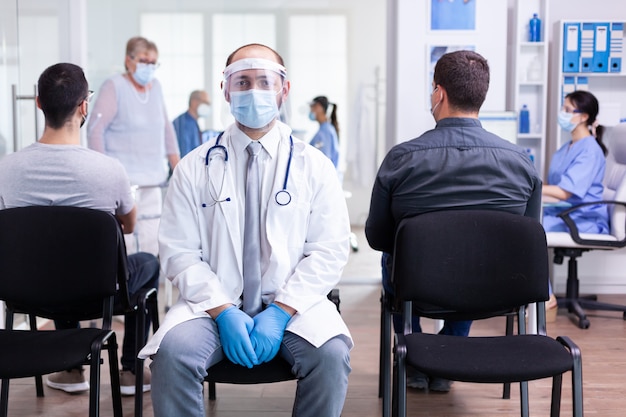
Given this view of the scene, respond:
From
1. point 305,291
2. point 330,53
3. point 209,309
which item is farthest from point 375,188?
point 330,53

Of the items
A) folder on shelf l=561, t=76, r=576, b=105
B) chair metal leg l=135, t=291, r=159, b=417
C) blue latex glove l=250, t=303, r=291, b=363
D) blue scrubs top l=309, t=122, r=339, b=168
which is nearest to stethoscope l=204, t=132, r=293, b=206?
blue latex glove l=250, t=303, r=291, b=363

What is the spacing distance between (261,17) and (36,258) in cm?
294

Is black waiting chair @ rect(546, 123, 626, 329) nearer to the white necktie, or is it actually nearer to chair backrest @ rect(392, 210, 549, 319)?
chair backrest @ rect(392, 210, 549, 319)

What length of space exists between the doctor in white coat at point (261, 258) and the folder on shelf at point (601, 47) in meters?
3.08

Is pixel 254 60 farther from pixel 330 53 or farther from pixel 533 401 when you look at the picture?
pixel 330 53

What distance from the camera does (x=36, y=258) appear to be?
92.8 inches

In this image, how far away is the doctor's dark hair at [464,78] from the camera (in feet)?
8.20

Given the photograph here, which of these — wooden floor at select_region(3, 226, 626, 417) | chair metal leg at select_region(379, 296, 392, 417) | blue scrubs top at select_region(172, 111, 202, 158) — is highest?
blue scrubs top at select_region(172, 111, 202, 158)

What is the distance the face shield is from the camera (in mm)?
2240

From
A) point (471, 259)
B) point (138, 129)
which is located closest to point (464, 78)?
point (471, 259)

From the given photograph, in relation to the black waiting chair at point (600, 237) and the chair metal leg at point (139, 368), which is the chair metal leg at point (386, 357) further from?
the black waiting chair at point (600, 237)

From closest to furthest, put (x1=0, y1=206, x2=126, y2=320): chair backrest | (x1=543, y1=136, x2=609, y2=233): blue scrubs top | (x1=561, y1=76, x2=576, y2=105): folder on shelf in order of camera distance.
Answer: (x1=0, y1=206, x2=126, y2=320): chair backrest < (x1=543, y1=136, x2=609, y2=233): blue scrubs top < (x1=561, y1=76, x2=576, y2=105): folder on shelf

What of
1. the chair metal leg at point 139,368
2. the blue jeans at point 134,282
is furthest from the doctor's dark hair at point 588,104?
the chair metal leg at point 139,368

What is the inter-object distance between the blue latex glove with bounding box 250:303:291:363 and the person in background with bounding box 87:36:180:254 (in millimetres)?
2188
